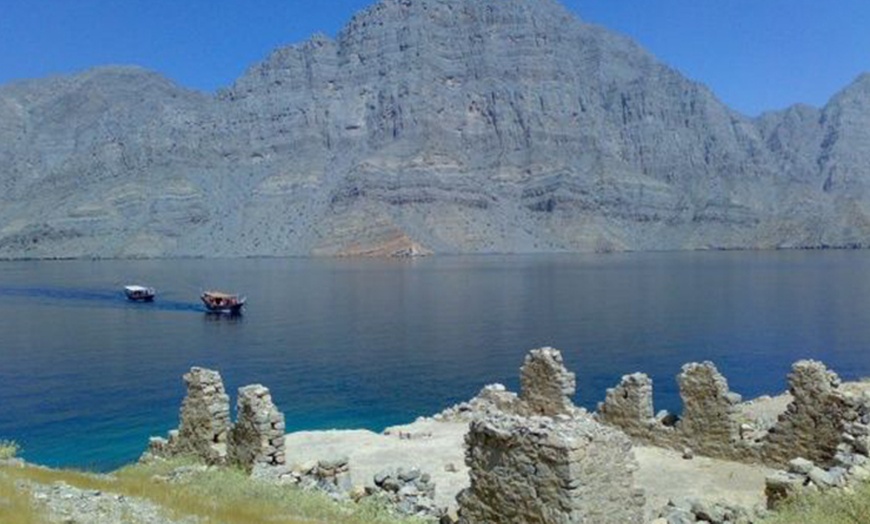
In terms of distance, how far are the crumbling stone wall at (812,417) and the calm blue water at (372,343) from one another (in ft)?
88.3

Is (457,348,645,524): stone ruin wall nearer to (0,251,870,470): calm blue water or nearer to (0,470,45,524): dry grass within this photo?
(0,470,45,524): dry grass

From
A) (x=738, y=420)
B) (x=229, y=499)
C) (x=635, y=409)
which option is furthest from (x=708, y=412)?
(x=229, y=499)

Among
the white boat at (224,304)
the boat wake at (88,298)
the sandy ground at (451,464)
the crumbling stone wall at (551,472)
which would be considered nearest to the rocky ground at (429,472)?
the sandy ground at (451,464)

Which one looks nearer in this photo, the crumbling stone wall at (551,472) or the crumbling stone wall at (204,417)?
the crumbling stone wall at (551,472)

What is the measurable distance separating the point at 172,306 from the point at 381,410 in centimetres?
7351

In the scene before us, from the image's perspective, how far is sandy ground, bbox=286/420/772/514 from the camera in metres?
22.7

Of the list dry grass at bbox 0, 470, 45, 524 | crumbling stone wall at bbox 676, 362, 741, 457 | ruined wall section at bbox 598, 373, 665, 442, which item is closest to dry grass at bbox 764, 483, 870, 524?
crumbling stone wall at bbox 676, 362, 741, 457

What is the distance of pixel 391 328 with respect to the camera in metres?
90.0

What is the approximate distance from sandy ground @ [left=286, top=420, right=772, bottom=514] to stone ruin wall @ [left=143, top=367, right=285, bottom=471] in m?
2.25

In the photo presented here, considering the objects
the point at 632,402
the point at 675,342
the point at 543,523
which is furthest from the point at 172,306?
the point at 543,523

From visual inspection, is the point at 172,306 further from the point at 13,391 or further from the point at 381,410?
the point at 381,410

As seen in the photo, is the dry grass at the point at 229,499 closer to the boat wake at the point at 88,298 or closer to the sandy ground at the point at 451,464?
→ the sandy ground at the point at 451,464

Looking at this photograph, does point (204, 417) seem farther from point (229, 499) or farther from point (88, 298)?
point (88, 298)

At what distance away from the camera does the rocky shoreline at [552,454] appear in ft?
49.4
